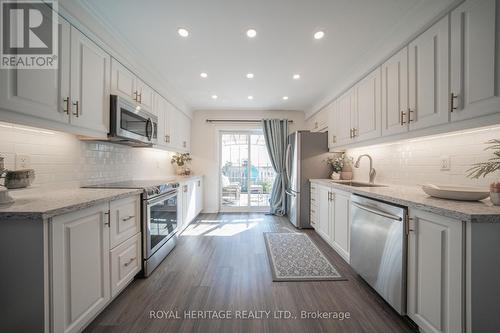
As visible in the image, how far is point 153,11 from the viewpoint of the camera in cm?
175

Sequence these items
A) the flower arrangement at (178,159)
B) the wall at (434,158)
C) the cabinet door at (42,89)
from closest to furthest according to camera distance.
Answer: the cabinet door at (42,89) < the wall at (434,158) < the flower arrangement at (178,159)

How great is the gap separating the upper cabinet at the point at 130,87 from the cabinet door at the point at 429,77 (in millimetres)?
2914

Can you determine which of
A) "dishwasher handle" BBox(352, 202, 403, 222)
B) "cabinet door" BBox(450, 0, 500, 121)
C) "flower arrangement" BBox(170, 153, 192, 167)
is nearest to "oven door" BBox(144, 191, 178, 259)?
"flower arrangement" BBox(170, 153, 192, 167)

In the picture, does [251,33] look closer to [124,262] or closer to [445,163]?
[445,163]

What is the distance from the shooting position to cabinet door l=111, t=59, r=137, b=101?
2056 millimetres

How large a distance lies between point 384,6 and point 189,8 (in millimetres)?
1693

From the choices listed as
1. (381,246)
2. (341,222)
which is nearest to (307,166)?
(341,222)

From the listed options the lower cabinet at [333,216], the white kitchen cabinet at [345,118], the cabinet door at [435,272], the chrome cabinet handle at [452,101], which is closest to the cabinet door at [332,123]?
the white kitchen cabinet at [345,118]

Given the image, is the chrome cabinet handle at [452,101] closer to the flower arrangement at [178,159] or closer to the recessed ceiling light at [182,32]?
the recessed ceiling light at [182,32]

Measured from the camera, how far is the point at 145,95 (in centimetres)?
269

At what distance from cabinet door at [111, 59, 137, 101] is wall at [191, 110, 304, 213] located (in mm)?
2388

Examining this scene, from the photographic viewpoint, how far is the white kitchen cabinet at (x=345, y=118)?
281 cm

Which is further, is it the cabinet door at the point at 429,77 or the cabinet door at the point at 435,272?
the cabinet door at the point at 429,77

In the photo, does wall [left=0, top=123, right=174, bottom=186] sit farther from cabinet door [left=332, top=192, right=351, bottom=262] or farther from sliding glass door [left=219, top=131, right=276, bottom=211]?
cabinet door [left=332, top=192, right=351, bottom=262]
